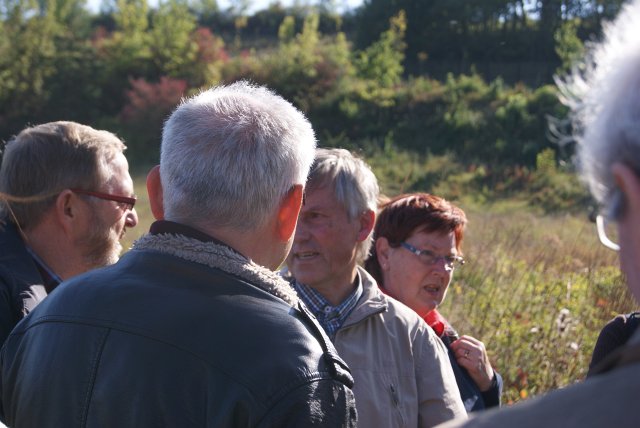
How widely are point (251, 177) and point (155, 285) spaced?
37 centimetres

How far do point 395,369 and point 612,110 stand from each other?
74.4 inches

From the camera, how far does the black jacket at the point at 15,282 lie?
2.79 meters

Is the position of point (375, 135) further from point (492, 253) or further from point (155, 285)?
point (155, 285)

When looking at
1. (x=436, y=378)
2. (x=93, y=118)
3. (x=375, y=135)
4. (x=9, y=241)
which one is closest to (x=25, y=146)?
(x=9, y=241)

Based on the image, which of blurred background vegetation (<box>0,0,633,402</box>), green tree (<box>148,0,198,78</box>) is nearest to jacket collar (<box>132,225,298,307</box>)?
blurred background vegetation (<box>0,0,633,402</box>)

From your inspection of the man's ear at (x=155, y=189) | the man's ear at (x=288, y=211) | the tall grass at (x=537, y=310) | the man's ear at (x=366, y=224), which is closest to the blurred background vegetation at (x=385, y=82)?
the tall grass at (x=537, y=310)

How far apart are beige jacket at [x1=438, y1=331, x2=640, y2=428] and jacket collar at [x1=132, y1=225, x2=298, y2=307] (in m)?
1.01

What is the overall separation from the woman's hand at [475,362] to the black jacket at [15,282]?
1712 millimetres

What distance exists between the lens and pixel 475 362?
3.34 metres

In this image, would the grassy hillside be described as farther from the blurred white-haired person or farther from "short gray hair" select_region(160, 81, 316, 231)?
the blurred white-haired person

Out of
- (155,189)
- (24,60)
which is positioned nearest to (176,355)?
(155,189)

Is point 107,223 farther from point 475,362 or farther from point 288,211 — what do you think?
point 475,362

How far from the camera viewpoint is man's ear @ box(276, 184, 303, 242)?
2164 mm

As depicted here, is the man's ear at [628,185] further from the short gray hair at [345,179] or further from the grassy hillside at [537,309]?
the grassy hillside at [537,309]
